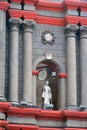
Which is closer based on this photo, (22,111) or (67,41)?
(22,111)

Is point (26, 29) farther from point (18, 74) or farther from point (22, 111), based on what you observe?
point (22, 111)

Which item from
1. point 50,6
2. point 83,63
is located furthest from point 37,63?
point 50,6

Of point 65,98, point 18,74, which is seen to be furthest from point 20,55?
point 65,98

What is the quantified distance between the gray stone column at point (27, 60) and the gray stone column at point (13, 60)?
389mm

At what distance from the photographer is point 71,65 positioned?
100 ft

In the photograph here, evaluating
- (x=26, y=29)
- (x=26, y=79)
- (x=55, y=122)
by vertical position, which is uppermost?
(x=26, y=29)

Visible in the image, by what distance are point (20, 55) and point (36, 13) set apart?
7.15ft

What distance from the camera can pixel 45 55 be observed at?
30.7m

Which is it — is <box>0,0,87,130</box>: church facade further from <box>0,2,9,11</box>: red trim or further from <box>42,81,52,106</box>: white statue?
<box>42,81,52,106</box>: white statue

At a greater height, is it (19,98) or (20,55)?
(20,55)

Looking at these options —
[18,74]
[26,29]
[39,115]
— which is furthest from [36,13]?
[39,115]

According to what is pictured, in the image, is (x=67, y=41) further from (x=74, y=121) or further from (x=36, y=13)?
(x=74, y=121)

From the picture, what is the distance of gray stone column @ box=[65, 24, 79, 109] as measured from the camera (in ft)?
99.1

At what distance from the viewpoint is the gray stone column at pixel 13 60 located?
29.4 meters
